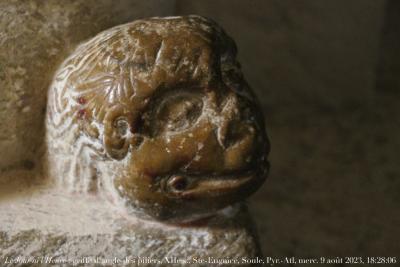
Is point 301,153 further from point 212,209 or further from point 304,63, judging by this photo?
point 212,209

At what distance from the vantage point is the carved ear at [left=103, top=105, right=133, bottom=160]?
80 centimetres

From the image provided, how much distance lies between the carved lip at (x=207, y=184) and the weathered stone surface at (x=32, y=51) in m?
0.25

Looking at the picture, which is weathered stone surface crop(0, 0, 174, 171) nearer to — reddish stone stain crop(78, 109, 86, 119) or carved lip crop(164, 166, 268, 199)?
reddish stone stain crop(78, 109, 86, 119)

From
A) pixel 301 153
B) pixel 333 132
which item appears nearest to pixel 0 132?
pixel 301 153

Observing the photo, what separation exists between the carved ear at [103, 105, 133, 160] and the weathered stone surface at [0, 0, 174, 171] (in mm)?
166

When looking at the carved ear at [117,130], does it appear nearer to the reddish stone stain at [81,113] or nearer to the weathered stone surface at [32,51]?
the reddish stone stain at [81,113]

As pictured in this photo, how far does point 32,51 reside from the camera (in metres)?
0.90

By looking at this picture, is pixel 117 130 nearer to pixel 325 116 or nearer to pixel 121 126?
pixel 121 126

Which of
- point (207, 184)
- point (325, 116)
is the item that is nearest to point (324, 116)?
point (325, 116)

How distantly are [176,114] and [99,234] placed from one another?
8.0 inches

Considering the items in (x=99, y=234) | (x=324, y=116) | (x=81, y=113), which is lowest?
(x=324, y=116)

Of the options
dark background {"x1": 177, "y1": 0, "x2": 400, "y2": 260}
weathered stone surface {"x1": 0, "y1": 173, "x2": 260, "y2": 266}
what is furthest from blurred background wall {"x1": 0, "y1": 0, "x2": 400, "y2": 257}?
weathered stone surface {"x1": 0, "y1": 173, "x2": 260, "y2": 266}

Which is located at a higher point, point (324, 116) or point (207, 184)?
point (207, 184)

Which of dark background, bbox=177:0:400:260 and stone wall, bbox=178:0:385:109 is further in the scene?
stone wall, bbox=178:0:385:109
